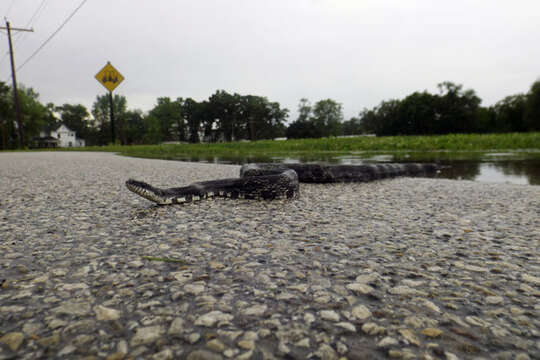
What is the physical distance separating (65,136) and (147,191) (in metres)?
102

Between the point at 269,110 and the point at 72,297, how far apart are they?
77.2m

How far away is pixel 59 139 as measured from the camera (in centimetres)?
8406

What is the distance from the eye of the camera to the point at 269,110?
3009 inches

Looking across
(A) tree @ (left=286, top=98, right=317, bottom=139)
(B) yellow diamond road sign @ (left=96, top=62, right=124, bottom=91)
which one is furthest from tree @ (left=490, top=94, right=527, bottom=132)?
(B) yellow diamond road sign @ (left=96, top=62, right=124, bottom=91)

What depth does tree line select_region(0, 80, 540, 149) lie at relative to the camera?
51.0 metres

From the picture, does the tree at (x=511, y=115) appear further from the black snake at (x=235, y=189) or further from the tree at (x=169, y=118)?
the tree at (x=169, y=118)

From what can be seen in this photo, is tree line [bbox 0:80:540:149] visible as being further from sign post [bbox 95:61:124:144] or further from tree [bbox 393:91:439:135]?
sign post [bbox 95:61:124:144]

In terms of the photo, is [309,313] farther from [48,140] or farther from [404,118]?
[48,140]

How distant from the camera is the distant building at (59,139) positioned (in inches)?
3168

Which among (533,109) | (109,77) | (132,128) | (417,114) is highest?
(132,128)

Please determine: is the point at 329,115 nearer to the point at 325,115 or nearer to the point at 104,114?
the point at 325,115

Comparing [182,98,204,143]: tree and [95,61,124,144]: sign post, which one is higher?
[182,98,204,143]: tree

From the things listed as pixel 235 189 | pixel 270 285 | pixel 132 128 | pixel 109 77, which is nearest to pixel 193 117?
pixel 132 128

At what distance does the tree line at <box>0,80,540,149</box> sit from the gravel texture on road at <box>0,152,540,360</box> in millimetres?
51632
